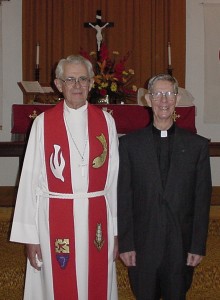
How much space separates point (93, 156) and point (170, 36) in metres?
5.00

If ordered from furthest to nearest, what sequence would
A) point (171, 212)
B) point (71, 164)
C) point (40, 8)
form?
point (40, 8) → point (71, 164) → point (171, 212)

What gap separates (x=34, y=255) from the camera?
3.11 m

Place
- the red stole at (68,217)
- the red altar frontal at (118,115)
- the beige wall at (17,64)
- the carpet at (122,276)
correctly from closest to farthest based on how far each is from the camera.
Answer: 1. the red stole at (68,217)
2. the carpet at (122,276)
3. the red altar frontal at (118,115)
4. the beige wall at (17,64)

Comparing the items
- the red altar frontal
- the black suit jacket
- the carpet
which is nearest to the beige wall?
the red altar frontal

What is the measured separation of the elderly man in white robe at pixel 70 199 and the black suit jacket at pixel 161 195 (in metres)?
0.21

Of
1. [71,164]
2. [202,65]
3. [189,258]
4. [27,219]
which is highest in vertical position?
[202,65]

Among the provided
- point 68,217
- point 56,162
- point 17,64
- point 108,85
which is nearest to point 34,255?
point 68,217

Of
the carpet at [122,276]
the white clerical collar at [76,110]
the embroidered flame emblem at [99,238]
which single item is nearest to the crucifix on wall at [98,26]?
the carpet at [122,276]

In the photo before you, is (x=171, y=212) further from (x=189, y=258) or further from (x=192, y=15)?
(x=192, y=15)

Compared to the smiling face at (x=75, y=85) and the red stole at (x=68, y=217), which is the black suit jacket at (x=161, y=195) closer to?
the red stole at (x=68, y=217)

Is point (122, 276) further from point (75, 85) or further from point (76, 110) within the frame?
point (75, 85)

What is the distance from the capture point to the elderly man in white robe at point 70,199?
308cm

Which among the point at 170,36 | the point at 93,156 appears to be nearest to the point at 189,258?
the point at 93,156

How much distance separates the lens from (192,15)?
25.8 feet
